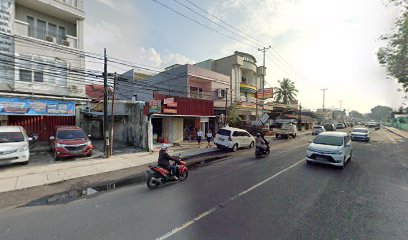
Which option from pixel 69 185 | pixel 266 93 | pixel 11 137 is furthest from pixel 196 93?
pixel 69 185

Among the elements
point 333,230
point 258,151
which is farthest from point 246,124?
point 333,230

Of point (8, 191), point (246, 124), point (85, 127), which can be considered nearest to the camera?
point (8, 191)

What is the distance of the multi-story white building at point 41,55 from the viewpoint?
483 inches

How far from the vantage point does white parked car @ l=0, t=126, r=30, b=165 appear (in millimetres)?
8836

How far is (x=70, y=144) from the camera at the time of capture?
10.8 meters

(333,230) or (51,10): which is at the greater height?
(51,10)

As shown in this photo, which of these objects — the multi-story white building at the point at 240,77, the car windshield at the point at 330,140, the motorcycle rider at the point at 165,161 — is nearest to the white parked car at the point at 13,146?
the motorcycle rider at the point at 165,161

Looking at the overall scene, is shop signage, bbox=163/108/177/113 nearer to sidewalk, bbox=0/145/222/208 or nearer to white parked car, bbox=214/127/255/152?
white parked car, bbox=214/127/255/152

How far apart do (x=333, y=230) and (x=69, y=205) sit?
6692 mm

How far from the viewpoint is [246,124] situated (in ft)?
86.9

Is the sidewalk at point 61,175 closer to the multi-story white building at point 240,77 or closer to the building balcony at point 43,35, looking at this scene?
the building balcony at point 43,35

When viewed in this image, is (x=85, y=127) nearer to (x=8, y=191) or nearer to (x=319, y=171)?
(x=8, y=191)

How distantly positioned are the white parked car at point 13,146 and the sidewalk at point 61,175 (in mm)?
482

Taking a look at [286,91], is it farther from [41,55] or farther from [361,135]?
[41,55]
